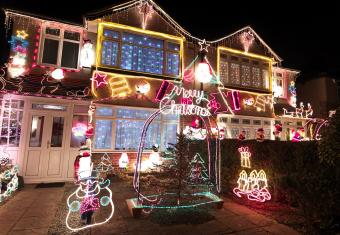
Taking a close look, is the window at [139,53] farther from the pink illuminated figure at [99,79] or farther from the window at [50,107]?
the window at [50,107]

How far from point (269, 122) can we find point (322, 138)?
1118 cm

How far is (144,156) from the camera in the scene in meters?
11.6

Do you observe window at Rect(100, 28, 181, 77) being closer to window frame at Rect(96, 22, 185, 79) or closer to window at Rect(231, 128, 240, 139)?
window frame at Rect(96, 22, 185, 79)

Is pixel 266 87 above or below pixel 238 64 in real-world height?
below

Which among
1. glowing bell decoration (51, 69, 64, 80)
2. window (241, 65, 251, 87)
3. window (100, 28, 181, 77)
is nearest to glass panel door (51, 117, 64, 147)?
glowing bell decoration (51, 69, 64, 80)

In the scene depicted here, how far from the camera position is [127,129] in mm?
11461

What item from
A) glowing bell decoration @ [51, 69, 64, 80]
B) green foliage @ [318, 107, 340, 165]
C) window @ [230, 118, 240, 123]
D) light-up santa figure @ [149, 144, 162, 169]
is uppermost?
glowing bell decoration @ [51, 69, 64, 80]

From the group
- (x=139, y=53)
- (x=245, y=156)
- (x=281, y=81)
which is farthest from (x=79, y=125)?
(x=281, y=81)

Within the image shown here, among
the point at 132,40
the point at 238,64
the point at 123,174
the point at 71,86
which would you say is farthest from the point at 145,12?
the point at 123,174

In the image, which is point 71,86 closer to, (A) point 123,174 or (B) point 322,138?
(A) point 123,174

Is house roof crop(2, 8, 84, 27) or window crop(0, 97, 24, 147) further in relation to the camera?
house roof crop(2, 8, 84, 27)

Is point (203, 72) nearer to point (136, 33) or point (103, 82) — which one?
point (136, 33)

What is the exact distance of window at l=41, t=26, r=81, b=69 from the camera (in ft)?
35.3

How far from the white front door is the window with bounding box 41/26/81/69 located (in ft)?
8.63
